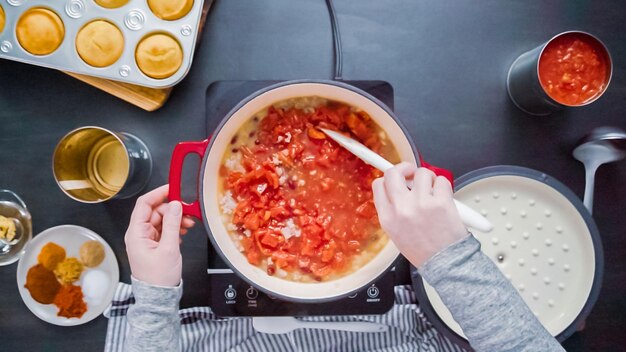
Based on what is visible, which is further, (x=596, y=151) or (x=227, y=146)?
(x=596, y=151)

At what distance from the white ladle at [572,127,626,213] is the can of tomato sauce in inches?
5.1

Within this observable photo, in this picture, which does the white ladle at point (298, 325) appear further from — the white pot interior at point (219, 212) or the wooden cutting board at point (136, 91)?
the wooden cutting board at point (136, 91)

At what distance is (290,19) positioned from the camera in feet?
4.08

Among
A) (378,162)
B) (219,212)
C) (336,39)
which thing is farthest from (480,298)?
(336,39)

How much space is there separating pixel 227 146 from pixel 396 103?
0.43 meters

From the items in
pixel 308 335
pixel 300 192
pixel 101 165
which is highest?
pixel 101 165

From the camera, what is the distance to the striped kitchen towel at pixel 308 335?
3.90ft

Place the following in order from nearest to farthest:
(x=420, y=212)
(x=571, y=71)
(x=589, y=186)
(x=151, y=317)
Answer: (x=420, y=212)
(x=151, y=317)
(x=571, y=71)
(x=589, y=186)

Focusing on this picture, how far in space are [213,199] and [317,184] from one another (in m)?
0.21

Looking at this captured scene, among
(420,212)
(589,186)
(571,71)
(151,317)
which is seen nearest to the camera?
(420,212)

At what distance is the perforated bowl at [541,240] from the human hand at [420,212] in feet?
0.99

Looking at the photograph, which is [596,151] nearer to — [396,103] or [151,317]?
[396,103]

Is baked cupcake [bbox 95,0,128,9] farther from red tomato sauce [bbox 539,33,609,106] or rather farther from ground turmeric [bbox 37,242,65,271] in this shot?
red tomato sauce [bbox 539,33,609,106]

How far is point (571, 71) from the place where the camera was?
3.68ft
